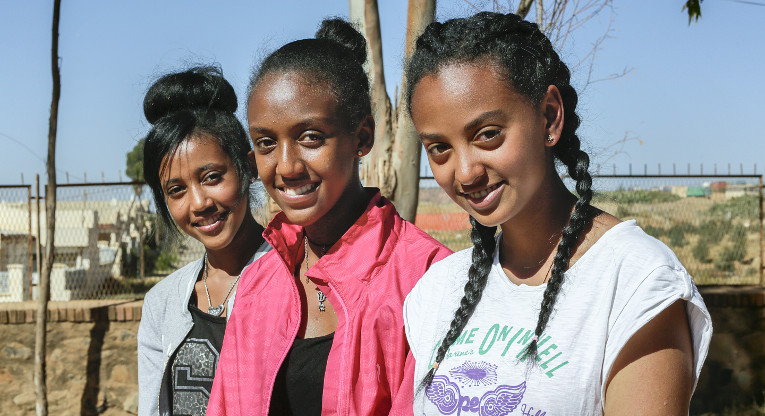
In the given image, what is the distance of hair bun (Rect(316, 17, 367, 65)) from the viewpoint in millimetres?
2188

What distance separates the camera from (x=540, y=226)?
1503 mm

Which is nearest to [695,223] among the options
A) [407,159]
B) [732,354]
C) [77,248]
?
[732,354]

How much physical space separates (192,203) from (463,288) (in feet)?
3.83

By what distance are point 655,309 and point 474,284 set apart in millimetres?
430

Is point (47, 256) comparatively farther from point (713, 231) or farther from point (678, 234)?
point (713, 231)

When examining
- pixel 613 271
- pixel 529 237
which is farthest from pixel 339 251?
pixel 613 271

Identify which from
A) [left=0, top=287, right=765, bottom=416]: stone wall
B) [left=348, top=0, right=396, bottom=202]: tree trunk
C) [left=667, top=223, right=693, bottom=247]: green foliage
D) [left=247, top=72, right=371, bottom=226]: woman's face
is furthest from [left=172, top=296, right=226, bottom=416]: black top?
[left=667, top=223, right=693, bottom=247]: green foliage

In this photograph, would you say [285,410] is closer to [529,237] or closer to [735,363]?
[529,237]

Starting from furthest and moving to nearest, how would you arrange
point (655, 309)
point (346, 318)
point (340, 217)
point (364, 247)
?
point (340, 217), point (364, 247), point (346, 318), point (655, 309)

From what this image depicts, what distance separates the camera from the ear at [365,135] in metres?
2.02

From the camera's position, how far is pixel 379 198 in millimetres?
2092

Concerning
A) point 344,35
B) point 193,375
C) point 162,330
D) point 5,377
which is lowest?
point 5,377

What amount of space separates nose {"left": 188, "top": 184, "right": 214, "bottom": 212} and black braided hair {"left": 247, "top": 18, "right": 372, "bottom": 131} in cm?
46

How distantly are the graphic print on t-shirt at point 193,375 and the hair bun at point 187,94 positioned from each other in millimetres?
885
